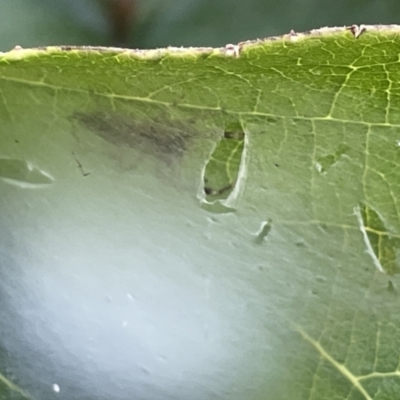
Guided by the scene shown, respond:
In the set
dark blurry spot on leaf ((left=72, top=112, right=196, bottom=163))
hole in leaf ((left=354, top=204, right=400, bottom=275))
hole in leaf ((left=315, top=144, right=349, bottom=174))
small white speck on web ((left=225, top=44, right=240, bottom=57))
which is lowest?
dark blurry spot on leaf ((left=72, top=112, right=196, bottom=163))

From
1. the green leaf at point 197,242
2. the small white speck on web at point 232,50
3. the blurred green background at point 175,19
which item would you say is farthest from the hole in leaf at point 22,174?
the blurred green background at point 175,19

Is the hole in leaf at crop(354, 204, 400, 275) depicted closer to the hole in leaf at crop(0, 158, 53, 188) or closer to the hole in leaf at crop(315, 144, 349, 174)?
the hole in leaf at crop(315, 144, 349, 174)

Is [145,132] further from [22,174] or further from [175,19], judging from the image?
[175,19]

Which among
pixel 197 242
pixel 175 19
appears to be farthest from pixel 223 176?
pixel 175 19

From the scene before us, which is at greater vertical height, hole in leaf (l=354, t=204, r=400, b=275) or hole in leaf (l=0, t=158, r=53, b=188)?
hole in leaf (l=354, t=204, r=400, b=275)

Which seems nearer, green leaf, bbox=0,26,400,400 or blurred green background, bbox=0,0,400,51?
green leaf, bbox=0,26,400,400

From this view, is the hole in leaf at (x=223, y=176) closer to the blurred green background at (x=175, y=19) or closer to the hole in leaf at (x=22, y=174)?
the hole in leaf at (x=22, y=174)

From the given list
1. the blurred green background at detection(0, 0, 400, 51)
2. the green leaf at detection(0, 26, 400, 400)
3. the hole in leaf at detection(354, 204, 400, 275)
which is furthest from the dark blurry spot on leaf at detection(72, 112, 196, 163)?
the blurred green background at detection(0, 0, 400, 51)
